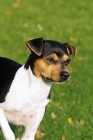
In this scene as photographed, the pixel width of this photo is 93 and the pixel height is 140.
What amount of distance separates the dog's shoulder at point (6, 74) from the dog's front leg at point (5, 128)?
222 mm

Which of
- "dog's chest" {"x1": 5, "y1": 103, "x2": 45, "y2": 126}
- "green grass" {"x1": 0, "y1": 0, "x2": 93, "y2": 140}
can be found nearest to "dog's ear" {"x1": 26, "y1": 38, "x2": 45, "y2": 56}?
"dog's chest" {"x1": 5, "y1": 103, "x2": 45, "y2": 126}

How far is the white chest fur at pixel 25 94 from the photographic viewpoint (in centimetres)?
528

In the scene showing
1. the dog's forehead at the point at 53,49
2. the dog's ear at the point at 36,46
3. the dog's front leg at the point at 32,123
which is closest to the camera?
the dog's ear at the point at 36,46

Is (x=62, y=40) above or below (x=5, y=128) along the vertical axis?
below

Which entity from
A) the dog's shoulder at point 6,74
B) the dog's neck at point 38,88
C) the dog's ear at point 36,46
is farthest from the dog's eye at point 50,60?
the dog's shoulder at point 6,74

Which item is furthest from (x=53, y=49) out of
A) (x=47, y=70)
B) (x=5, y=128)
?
(x=5, y=128)

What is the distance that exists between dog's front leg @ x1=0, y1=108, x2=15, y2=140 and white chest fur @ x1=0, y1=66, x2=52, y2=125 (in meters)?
0.13

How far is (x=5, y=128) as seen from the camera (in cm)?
518

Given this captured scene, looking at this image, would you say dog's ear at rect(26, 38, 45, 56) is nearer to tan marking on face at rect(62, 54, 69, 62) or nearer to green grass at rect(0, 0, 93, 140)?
tan marking on face at rect(62, 54, 69, 62)

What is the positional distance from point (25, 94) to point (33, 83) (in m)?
0.20

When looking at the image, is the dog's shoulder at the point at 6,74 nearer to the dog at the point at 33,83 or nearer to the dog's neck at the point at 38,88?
the dog at the point at 33,83

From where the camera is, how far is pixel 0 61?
242 inches

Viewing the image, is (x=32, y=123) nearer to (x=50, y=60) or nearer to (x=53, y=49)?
(x=50, y=60)

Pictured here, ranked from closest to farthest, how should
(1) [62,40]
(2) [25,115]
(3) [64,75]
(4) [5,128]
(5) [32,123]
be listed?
(3) [64,75], (4) [5,128], (2) [25,115], (5) [32,123], (1) [62,40]
